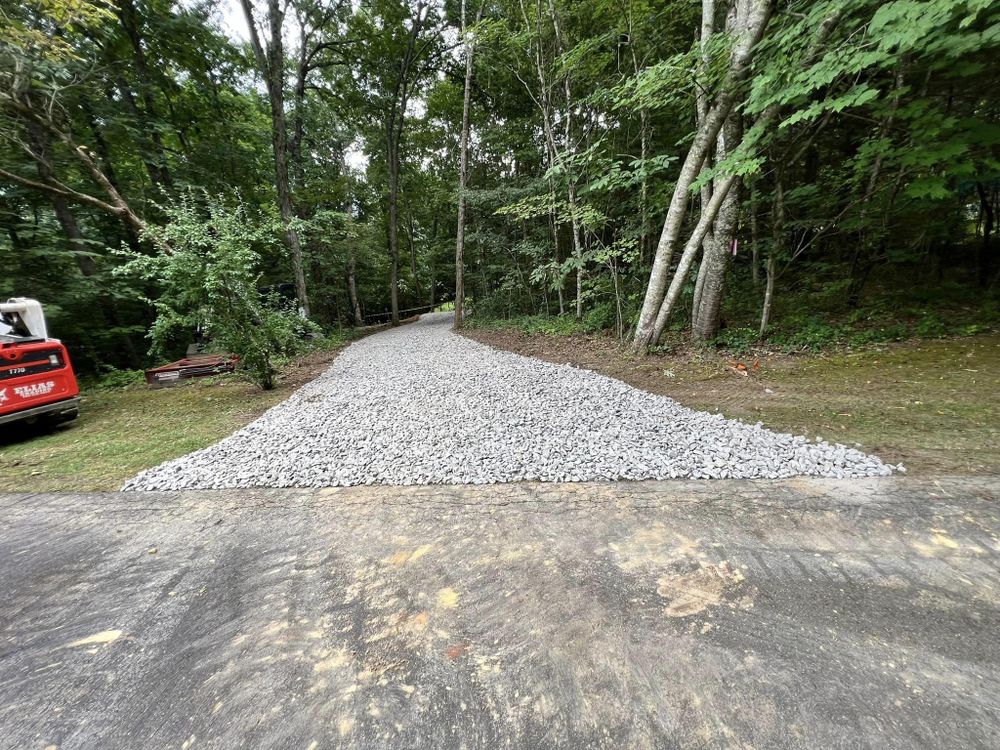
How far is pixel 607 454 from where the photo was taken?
9.77 feet

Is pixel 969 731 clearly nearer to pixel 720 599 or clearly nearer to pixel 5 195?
pixel 720 599

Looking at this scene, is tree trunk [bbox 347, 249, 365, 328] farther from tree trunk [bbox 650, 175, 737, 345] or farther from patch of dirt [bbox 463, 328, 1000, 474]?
tree trunk [bbox 650, 175, 737, 345]

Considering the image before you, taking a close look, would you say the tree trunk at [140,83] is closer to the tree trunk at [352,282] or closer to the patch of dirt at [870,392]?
the tree trunk at [352,282]

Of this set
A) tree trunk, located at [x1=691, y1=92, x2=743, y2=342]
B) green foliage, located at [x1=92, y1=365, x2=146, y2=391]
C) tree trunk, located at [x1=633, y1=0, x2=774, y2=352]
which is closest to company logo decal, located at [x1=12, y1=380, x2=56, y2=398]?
green foliage, located at [x1=92, y1=365, x2=146, y2=391]

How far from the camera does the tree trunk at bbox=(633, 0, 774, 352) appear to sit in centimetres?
469

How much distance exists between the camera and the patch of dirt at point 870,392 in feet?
9.03

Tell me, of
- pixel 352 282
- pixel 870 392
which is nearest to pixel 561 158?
pixel 870 392

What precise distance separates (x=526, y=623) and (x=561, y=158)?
7945 millimetres

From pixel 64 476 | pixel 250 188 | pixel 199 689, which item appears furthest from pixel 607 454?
pixel 250 188

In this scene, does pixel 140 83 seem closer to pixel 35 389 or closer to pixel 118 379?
pixel 118 379

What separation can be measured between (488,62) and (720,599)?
14554 mm

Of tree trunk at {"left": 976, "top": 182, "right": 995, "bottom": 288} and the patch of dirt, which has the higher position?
tree trunk at {"left": 976, "top": 182, "right": 995, "bottom": 288}

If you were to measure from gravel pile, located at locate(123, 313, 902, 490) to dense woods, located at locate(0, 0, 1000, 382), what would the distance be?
96.7 inches

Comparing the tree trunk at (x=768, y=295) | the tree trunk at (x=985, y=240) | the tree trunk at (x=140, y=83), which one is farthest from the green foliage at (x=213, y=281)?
the tree trunk at (x=985, y=240)
